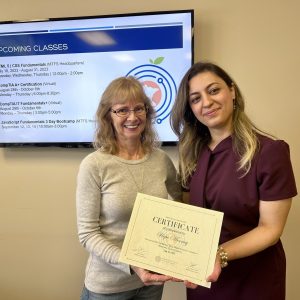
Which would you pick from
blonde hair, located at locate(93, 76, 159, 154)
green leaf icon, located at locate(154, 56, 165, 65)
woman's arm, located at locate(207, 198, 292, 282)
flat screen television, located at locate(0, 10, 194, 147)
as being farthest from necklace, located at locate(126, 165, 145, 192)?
green leaf icon, located at locate(154, 56, 165, 65)

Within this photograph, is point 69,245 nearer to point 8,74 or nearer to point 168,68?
point 8,74

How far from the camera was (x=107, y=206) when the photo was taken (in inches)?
46.1

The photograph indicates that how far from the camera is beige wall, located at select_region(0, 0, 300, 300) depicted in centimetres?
164

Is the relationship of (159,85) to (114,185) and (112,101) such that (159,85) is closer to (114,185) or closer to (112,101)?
(112,101)

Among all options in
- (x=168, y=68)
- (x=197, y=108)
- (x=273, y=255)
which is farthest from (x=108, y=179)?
(x=168, y=68)

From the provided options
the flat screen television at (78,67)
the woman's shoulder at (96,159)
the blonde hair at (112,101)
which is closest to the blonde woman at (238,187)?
the blonde hair at (112,101)

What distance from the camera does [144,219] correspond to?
104 cm

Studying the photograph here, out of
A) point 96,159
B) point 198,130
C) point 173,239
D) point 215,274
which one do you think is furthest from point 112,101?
point 215,274

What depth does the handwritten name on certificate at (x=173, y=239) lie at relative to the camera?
0.96 meters

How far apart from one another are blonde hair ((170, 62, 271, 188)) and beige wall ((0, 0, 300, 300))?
458mm

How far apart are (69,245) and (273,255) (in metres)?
1.27

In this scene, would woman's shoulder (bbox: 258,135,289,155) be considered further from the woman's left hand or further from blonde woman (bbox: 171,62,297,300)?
the woman's left hand

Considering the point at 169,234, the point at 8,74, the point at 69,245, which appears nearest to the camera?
the point at 169,234

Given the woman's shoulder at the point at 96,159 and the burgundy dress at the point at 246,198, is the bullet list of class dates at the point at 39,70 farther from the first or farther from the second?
the burgundy dress at the point at 246,198
